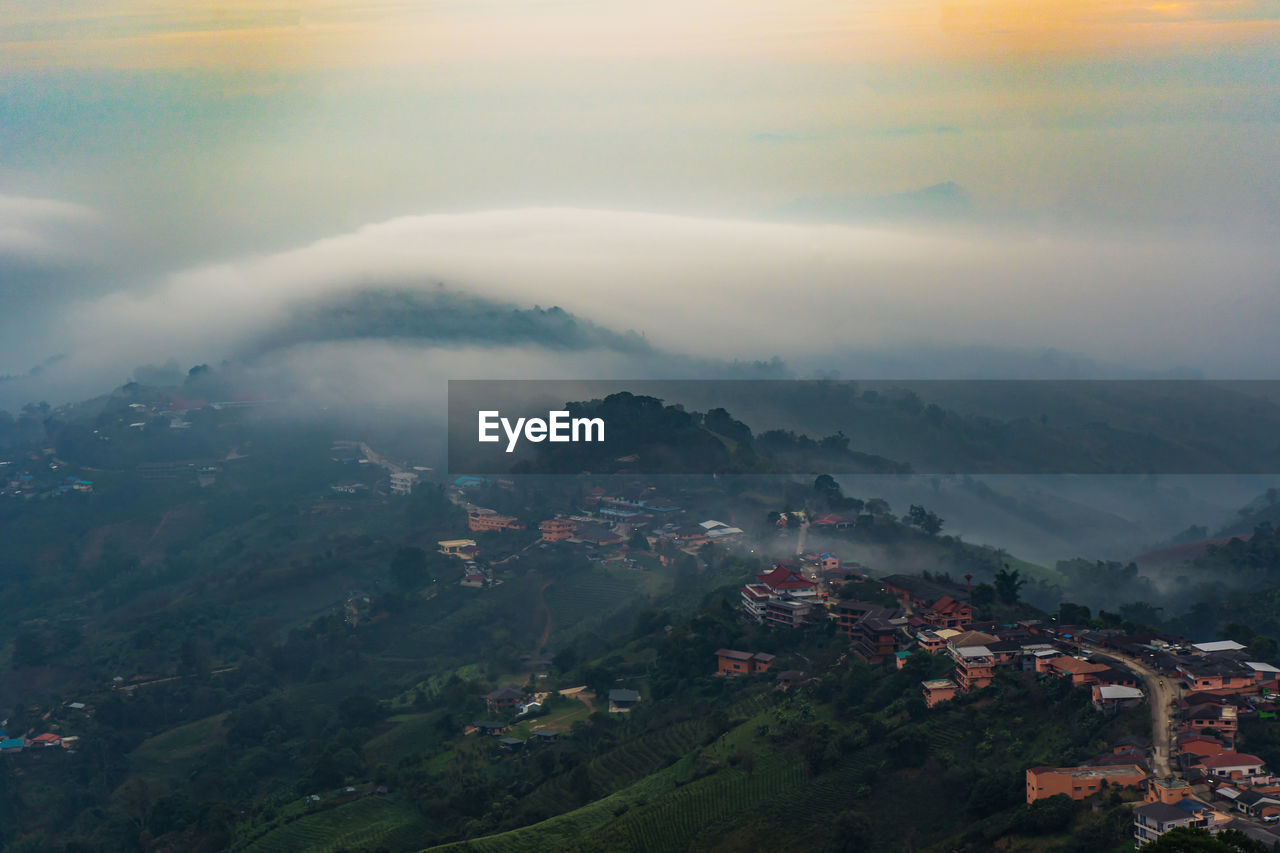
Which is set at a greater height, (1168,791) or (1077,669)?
(1077,669)

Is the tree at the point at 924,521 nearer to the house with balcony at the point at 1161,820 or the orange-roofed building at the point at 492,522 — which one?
the orange-roofed building at the point at 492,522

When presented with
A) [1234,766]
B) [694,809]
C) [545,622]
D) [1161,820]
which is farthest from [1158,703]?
[545,622]

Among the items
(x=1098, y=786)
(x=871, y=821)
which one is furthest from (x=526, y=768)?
(x=1098, y=786)

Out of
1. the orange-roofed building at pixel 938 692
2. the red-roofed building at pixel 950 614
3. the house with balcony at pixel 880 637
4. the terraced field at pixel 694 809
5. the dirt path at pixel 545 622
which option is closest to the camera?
the terraced field at pixel 694 809

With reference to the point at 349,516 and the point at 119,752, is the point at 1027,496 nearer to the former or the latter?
the point at 349,516

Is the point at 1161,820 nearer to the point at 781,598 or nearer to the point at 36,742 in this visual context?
the point at 781,598

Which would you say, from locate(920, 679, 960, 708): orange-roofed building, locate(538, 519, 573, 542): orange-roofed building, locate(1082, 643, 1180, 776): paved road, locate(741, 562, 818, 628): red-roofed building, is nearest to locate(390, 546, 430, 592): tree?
locate(538, 519, 573, 542): orange-roofed building

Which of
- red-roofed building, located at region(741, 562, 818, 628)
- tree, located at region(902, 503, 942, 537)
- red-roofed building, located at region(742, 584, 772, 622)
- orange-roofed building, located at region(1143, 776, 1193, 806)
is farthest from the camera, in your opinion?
tree, located at region(902, 503, 942, 537)

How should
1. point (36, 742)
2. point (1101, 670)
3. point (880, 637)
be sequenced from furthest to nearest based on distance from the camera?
point (36, 742), point (880, 637), point (1101, 670)

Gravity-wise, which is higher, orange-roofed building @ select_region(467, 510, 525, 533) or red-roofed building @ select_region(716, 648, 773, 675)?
orange-roofed building @ select_region(467, 510, 525, 533)

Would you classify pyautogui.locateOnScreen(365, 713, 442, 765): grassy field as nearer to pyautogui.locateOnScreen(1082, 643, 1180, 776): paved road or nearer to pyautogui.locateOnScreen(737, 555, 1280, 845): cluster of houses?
pyautogui.locateOnScreen(737, 555, 1280, 845): cluster of houses

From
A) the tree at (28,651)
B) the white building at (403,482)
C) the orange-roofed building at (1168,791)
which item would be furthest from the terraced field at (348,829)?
the white building at (403,482)
